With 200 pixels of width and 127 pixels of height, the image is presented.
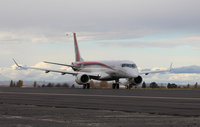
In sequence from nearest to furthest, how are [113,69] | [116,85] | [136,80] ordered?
[136,80]
[113,69]
[116,85]

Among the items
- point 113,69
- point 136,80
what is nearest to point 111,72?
point 113,69

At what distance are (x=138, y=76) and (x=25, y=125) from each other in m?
44.6

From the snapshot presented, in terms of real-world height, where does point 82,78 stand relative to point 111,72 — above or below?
below

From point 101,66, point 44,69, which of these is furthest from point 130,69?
point 44,69

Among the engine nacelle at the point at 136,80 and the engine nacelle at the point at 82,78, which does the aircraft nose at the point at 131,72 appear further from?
the engine nacelle at the point at 82,78

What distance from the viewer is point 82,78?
54.2 metres

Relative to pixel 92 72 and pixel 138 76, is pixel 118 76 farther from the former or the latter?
pixel 92 72

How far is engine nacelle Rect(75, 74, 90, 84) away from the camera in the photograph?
5356 centimetres

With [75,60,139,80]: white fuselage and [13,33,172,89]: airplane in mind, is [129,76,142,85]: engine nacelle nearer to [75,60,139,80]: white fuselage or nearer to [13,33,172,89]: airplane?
[13,33,172,89]: airplane

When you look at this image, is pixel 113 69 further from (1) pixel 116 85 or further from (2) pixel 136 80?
(2) pixel 136 80

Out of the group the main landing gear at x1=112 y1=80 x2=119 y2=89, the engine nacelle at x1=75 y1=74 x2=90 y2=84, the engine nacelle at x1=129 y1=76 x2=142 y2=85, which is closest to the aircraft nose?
the engine nacelle at x1=129 y1=76 x2=142 y2=85

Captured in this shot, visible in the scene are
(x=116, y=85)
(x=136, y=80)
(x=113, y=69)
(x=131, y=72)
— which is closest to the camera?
(x=131, y=72)

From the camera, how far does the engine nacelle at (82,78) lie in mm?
53562

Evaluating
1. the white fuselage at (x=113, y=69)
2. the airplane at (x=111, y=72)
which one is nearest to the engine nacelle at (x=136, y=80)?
the airplane at (x=111, y=72)
